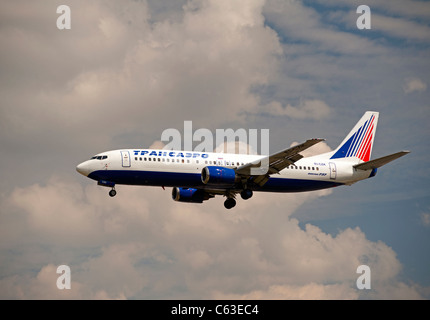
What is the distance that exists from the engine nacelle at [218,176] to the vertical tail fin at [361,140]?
47.9ft

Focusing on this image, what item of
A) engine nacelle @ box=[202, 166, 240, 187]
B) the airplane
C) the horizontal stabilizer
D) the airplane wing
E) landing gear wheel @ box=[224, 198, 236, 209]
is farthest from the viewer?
landing gear wheel @ box=[224, 198, 236, 209]

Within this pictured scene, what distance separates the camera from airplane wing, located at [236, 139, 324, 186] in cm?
7300

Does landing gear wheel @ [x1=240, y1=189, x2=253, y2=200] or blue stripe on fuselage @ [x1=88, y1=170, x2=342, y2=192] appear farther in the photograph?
landing gear wheel @ [x1=240, y1=189, x2=253, y2=200]

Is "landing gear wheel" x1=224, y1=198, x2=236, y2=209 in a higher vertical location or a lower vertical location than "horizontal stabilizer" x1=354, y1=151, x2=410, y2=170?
lower

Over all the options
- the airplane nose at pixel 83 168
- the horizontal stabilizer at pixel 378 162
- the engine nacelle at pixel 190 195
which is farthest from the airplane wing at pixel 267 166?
the airplane nose at pixel 83 168

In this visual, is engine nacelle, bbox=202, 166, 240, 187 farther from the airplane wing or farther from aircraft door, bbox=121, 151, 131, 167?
aircraft door, bbox=121, 151, 131, 167

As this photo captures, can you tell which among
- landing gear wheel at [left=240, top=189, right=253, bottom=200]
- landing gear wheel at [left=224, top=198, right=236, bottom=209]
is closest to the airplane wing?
landing gear wheel at [left=240, top=189, right=253, bottom=200]

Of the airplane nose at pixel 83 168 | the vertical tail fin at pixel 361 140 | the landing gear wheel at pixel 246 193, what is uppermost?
the vertical tail fin at pixel 361 140

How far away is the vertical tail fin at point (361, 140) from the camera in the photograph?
84625 millimetres

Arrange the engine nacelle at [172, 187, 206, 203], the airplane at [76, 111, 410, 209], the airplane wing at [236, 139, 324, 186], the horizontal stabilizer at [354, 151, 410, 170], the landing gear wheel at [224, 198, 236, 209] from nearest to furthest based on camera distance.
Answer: the airplane at [76, 111, 410, 209] < the airplane wing at [236, 139, 324, 186] < the horizontal stabilizer at [354, 151, 410, 170] < the landing gear wheel at [224, 198, 236, 209] < the engine nacelle at [172, 187, 206, 203]

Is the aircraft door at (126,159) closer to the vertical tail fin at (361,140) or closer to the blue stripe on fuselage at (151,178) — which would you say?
the blue stripe on fuselage at (151,178)

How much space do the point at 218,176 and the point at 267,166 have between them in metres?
5.15
